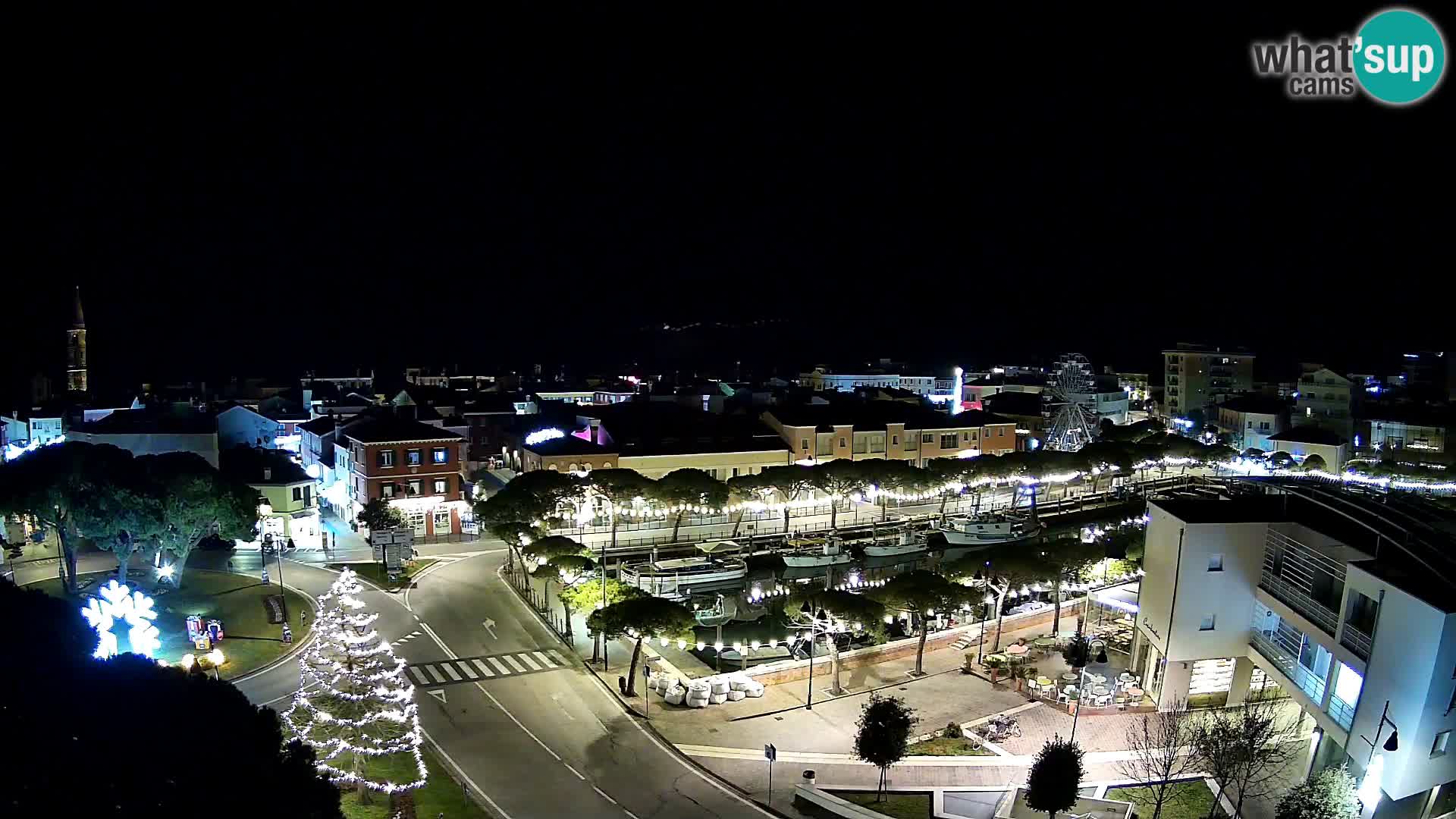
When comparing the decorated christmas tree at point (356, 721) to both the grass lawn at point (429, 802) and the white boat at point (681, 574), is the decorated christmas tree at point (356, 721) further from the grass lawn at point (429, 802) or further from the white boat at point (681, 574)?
the white boat at point (681, 574)

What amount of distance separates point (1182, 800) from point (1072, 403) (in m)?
46.5

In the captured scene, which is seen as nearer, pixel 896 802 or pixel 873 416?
pixel 896 802

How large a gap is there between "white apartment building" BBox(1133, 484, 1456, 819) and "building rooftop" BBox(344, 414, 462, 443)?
32959 millimetres

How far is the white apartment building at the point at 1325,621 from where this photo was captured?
16.1 metres

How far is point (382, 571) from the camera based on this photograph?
116 ft

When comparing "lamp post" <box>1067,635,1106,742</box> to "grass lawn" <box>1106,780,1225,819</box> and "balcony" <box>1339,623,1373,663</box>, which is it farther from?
"balcony" <box>1339,623,1373,663</box>

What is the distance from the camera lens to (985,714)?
2261cm

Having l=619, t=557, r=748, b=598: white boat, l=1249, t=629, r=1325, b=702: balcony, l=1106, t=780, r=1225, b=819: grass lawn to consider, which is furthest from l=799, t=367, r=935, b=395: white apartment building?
l=1106, t=780, r=1225, b=819: grass lawn

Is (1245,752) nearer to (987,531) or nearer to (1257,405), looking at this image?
(987,531)

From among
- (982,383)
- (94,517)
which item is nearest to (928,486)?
(94,517)

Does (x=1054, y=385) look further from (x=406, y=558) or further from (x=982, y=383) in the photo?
(x=406, y=558)

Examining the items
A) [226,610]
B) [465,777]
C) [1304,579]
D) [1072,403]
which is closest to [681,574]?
[226,610]

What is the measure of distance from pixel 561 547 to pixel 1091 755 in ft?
61.7

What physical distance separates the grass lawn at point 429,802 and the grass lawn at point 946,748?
972 cm
